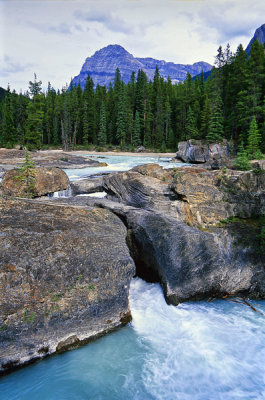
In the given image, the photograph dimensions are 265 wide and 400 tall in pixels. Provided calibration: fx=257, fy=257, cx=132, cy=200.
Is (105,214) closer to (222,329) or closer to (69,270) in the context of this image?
(69,270)

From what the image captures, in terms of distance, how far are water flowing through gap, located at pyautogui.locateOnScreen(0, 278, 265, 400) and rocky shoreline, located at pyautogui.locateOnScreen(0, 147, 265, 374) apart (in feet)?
1.12

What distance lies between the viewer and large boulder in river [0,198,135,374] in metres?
4.65

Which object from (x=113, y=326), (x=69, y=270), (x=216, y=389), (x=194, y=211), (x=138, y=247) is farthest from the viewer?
(x=194, y=211)

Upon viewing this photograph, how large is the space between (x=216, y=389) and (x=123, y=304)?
2.39 meters

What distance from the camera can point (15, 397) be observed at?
443cm

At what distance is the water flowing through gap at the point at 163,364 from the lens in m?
4.66

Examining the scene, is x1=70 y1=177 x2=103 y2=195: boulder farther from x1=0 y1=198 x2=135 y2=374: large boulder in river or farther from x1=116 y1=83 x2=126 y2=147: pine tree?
x1=116 y1=83 x2=126 y2=147: pine tree

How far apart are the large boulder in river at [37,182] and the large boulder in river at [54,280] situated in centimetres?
636

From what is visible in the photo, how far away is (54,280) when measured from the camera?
511 cm

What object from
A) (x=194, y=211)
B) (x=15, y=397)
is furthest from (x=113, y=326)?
(x=194, y=211)

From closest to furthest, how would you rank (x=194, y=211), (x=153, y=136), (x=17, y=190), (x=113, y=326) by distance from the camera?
(x=113, y=326)
(x=194, y=211)
(x=17, y=190)
(x=153, y=136)

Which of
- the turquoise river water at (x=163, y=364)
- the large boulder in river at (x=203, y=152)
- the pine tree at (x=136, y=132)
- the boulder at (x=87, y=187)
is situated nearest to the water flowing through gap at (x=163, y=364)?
the turquoise river water at (x=163, y=364)

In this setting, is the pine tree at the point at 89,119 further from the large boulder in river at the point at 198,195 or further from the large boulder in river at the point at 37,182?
the large boulder in river at the point at 198,195

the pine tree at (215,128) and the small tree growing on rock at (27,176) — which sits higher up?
the pine tree at (215,128)
